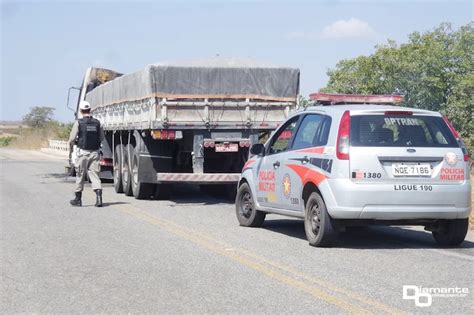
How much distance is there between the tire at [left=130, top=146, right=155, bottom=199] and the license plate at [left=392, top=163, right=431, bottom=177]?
25.7 ft

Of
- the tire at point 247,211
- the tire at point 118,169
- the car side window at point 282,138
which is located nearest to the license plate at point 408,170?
the car side window at point 282,138

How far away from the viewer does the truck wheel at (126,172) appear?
701 inches

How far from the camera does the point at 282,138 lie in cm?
1167

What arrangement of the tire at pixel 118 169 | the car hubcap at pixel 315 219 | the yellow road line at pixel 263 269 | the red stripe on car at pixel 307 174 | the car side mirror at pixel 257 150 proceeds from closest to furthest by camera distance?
1. the yellow road line at pixel 263 269
2. the red stripe on car at pixel 307 174
3. the car hubcap at pixel 315 219
4. the car side mirror at pixel 257 150
5. the tire at pixel 118 169

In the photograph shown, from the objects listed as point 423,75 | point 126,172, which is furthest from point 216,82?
point 423,75

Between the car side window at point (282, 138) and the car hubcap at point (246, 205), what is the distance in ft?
2.89

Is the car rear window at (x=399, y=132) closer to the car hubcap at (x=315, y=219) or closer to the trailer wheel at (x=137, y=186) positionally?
the car hubcap at (x=315, y=219)

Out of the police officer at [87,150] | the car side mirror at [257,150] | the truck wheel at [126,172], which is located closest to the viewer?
the car side mirror at [257,150]

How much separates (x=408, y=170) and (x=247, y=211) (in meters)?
3.26

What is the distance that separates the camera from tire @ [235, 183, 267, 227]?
11.9 meters

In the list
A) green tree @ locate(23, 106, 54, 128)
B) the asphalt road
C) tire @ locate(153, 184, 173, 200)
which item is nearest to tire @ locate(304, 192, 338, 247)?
the asphalt road

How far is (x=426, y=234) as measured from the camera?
38.4 feet

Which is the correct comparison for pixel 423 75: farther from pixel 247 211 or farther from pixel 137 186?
pixel 247 211

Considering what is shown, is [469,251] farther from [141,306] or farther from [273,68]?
[273,68]
